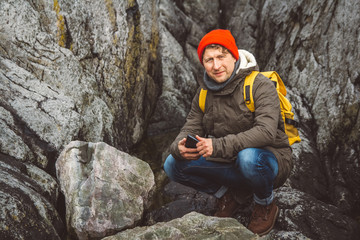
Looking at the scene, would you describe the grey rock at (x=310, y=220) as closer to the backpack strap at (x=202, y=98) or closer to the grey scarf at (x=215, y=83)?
the backpack strap at (x=202, y=98)

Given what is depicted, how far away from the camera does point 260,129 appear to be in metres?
4.55

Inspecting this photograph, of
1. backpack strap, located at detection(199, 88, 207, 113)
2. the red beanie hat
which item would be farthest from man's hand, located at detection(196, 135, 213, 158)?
the red beanie hat

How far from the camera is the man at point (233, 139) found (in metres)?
4.61

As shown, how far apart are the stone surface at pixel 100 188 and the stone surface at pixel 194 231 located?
452 millimetres

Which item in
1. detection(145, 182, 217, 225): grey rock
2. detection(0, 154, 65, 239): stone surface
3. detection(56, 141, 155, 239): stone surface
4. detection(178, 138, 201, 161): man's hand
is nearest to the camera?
detection(0, 154, 65, 239): stone surface

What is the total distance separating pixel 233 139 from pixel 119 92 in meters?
4.75

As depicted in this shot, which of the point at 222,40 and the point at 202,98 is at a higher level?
the point at 222,40

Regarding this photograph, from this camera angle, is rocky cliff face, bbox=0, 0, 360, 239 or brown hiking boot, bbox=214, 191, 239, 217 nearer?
rocky cliff face, bbox=0, 0, 360, 239

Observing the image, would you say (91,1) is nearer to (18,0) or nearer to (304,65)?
(18,0)

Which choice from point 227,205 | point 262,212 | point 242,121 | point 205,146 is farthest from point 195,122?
point 262,212

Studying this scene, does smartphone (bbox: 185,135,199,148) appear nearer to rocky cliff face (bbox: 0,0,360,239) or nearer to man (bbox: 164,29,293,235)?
man (bbox: 164,29,293,235)

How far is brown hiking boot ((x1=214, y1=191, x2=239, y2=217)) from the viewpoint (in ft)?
18.4

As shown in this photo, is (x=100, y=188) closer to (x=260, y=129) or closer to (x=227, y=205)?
(x=227, y=205)

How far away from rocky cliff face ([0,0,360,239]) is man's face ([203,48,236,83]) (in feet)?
9.46
